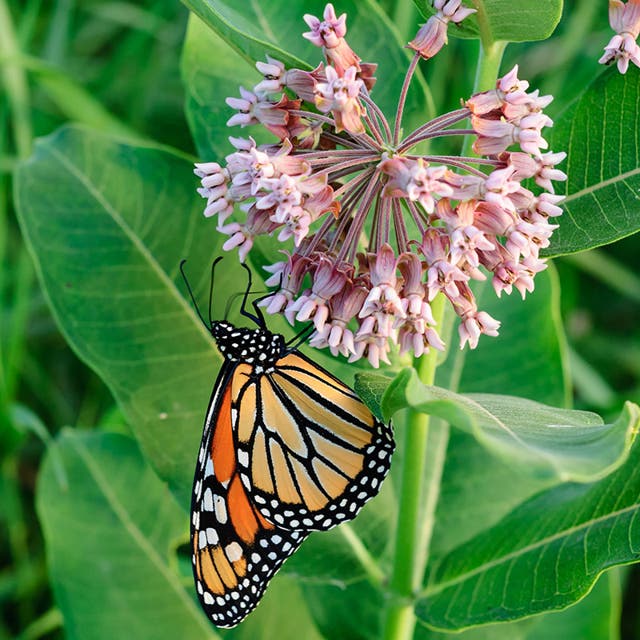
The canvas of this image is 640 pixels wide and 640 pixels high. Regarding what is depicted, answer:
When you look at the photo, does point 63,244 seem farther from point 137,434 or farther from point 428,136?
point 428,136

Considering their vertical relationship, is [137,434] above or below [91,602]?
above

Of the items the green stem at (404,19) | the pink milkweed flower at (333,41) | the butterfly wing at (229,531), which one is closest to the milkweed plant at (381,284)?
the pink milkweed flower at (333,41)

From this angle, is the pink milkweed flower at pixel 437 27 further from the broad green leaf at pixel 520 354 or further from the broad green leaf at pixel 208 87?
the broad green leaf at pixel 520 354

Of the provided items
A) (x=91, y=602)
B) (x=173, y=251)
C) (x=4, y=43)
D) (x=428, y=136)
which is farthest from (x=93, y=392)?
(x=428, y=136)

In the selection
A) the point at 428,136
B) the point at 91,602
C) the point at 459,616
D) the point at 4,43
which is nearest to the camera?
the point at 428,136

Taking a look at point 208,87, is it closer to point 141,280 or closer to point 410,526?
point 141,280

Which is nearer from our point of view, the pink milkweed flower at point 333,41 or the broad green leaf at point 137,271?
the pink milkweed flower at point 333,41

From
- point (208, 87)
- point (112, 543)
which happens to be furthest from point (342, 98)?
point (112, 543)

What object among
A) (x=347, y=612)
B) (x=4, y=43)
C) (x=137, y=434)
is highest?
(x=4, y=43)

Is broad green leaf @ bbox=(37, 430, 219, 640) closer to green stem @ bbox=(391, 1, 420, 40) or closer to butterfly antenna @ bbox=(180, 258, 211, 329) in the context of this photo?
butterfly antenna @ bbox=(180, 258, 211, 329)
